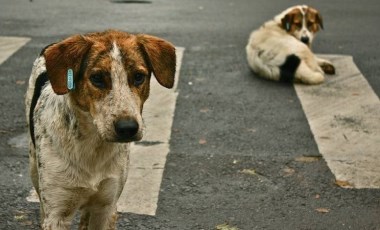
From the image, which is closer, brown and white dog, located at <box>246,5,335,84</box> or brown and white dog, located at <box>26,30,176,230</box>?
brown and white dog, located at <box>26,30,176,230</box>

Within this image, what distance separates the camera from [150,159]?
7160 mm

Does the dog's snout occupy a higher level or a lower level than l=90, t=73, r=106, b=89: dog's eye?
lower

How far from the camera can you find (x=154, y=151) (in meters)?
7.36

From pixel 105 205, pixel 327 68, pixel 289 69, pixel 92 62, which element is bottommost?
pixel 327 68

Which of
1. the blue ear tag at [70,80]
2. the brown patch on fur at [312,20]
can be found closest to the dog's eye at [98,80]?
the blue ear tag at [70,80]

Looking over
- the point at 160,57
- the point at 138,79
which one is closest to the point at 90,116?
the point at 138,79

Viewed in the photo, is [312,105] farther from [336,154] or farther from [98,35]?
[98,35]

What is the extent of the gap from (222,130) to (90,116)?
3.64m

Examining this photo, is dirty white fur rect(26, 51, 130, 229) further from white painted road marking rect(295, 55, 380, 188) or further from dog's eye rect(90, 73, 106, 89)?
white painted road marking rect(295, 55, 380, 188)

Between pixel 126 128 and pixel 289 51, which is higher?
pixel 126 128

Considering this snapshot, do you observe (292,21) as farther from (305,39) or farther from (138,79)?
(138,79)

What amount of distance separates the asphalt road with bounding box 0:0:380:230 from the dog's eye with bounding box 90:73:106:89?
1.83 m

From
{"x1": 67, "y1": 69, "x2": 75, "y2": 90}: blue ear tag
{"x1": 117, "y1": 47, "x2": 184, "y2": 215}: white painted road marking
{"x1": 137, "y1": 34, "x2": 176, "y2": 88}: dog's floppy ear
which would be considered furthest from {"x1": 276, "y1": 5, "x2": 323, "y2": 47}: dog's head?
{"x1": 67, "y1": 69, "x2": 75, "y2": 90}: blue ear tag

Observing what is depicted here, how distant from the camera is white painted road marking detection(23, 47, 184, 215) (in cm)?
628
